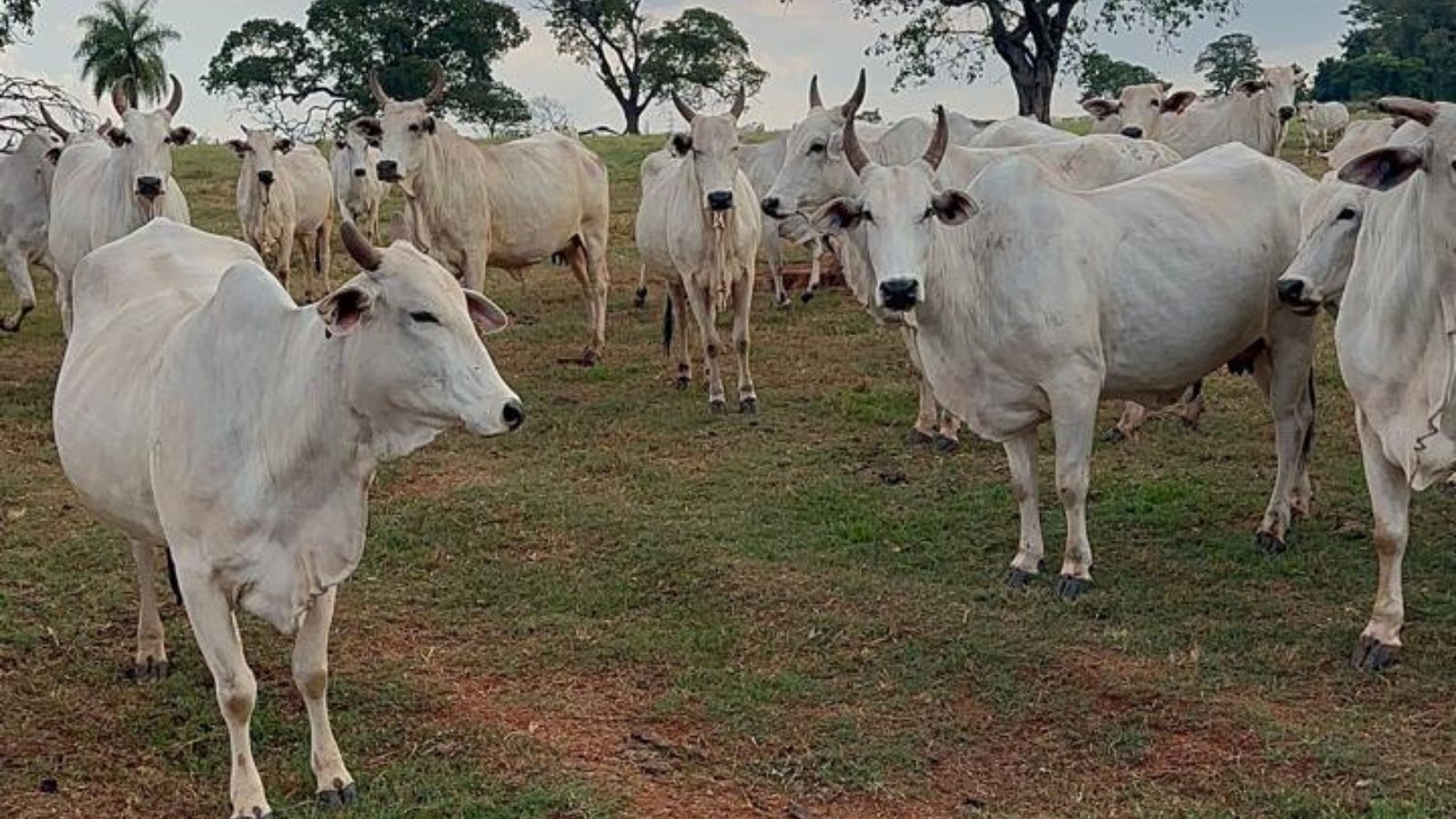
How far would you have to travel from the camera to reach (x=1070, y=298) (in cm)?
651

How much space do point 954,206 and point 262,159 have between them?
9.64 meters

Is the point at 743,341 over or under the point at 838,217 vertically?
under

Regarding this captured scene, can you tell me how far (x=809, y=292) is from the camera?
14.5m

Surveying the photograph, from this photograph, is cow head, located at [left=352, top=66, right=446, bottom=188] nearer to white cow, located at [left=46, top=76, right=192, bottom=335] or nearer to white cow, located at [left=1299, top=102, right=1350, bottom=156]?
white cow, located at [left=46, top=76, right=192, bottom=335]

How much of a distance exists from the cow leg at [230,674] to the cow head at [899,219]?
2.89 meters

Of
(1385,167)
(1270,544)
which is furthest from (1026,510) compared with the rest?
(1385,167)

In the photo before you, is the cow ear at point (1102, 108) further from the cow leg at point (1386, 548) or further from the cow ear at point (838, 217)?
the cow leg at point (1386, 548)

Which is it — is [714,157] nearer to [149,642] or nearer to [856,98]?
[856,98]

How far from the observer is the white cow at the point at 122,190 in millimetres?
10359

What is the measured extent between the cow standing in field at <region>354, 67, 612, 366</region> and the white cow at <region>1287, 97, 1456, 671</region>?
6.89 metres

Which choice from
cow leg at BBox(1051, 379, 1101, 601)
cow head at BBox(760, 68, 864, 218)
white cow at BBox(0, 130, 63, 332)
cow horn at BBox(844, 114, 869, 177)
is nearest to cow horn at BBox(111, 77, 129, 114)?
white cow at BBox(0, 130, 63, 332)

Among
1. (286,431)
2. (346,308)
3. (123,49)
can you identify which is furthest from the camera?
(123,49)

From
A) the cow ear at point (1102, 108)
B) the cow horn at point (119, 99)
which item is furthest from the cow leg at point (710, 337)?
the cow ear at point (1102, 108)

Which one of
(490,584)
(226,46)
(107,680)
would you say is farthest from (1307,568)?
(226,46)
